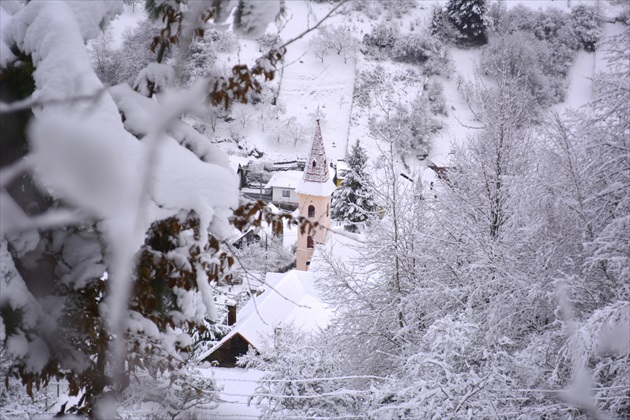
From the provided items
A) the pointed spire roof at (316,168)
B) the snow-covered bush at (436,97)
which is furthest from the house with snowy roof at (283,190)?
the snow-covered bush at (436,97)

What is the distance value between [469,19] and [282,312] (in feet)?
108

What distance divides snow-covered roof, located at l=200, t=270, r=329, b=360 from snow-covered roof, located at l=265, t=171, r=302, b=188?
36.6 feet

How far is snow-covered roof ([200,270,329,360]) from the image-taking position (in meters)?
12.6

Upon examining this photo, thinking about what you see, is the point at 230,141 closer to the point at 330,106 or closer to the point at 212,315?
the point at 330,106

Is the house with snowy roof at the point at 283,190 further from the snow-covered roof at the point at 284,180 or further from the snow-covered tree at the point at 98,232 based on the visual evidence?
the snow-covered tree at the point at 98,232

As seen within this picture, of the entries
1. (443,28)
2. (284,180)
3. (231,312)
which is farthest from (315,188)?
(443,28)

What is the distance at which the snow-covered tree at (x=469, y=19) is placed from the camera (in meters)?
39.3

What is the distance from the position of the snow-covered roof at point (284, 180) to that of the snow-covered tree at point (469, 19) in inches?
769

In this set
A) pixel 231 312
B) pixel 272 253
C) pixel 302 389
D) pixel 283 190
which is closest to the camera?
pixel 302 389

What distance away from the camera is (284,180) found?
97.2 feet

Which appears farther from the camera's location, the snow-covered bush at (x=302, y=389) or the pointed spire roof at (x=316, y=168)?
the pointed spire roof at (x=316, y=168)

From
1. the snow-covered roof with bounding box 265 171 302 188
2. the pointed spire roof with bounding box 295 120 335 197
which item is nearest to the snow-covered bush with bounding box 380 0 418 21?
the snow-covered roof with bounding box 265 171 302 188

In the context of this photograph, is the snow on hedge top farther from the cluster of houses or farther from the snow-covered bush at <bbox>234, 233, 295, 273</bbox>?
the snow-covered bush at <bbox>234, 233, 295, 273</bbox>

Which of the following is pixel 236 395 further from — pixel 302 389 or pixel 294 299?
pixel 294 299
